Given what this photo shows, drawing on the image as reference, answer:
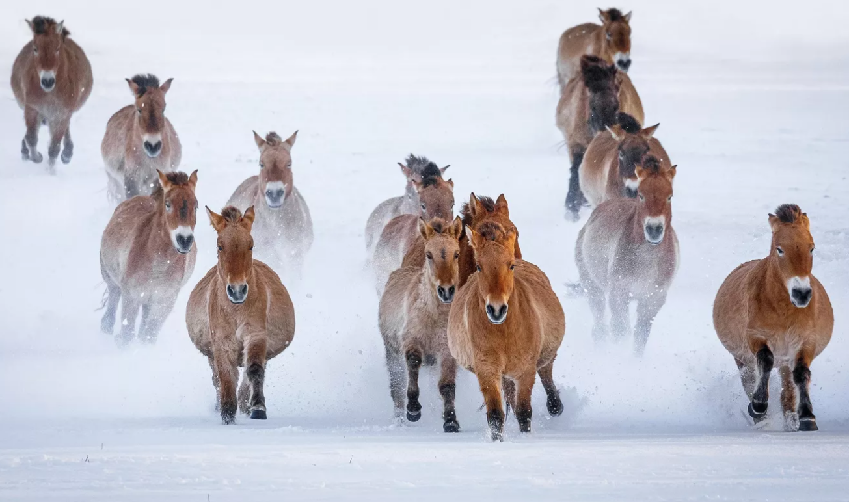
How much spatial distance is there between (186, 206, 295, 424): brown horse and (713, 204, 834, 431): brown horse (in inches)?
123

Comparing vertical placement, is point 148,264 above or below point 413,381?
above

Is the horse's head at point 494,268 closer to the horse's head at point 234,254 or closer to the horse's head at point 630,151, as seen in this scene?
the horse's head at point 234,254

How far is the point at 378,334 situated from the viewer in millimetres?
12680

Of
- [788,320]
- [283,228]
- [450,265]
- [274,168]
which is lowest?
[788,320]

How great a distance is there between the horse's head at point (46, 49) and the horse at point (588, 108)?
255 inches

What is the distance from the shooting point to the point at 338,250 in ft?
57.0

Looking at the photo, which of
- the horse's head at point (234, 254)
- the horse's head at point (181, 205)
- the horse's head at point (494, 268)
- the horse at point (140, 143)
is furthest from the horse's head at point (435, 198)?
the horse at point (140, 143)

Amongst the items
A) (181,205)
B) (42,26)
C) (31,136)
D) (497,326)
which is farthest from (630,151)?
(31,136)

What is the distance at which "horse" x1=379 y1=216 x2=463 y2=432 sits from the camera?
8.99 m

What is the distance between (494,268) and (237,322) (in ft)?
7.30

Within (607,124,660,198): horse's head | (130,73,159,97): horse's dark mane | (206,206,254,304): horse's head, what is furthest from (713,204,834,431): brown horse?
(130,73,159,97): horse's dark mane

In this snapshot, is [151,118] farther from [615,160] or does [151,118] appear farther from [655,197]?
[655,197]

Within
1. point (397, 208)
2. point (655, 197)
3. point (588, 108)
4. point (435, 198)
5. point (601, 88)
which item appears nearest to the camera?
point (435, 198)

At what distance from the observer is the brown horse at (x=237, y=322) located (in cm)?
933
